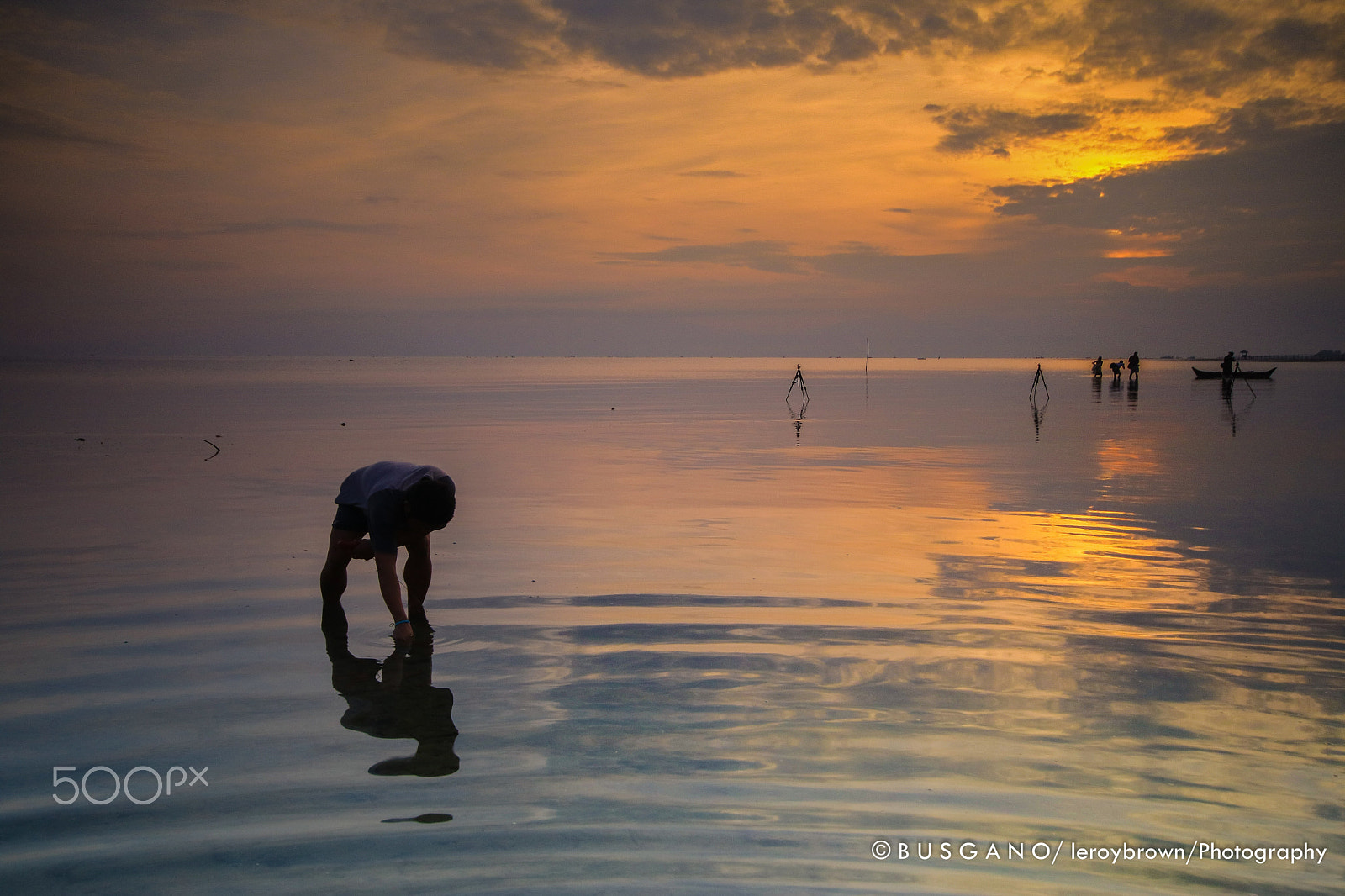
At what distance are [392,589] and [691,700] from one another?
243cm

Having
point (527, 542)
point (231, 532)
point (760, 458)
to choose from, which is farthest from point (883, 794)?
point (760, 458)

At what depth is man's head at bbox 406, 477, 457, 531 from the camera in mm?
6695

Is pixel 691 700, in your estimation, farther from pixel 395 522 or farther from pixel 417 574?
pixel 417 574

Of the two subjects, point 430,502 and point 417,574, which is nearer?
point 430,502

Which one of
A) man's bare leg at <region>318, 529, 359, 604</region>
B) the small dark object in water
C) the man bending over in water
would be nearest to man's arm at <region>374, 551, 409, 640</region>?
the man bending over in water

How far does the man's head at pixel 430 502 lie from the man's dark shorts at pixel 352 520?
1.14 metres

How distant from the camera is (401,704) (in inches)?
237

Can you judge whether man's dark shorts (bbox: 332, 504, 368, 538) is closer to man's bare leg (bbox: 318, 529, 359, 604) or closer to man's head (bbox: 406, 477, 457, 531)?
man's bare leg (bbox: 318, 529, 359, 604)

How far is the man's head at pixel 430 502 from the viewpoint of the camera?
6.70 m

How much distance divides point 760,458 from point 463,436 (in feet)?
33.9

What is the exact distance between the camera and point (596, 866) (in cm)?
409

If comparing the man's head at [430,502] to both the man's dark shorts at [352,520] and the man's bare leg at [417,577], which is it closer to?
the man's bare leg at [417,577]

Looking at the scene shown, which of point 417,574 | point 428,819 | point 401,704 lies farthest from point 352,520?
point 428,819

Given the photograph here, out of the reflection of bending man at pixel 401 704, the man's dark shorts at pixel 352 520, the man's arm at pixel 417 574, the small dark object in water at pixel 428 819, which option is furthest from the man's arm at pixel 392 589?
the small dark object in water at pixel 428 819
